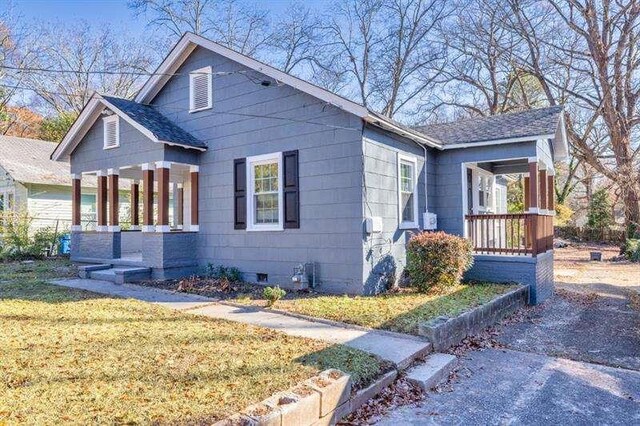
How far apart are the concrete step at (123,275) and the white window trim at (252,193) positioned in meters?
2.70

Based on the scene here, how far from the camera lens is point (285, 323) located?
6527mm

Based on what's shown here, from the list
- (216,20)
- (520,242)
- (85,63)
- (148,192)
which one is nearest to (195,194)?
(148,192)

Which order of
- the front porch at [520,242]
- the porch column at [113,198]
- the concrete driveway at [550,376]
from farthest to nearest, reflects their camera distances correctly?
the porch column at [113,198] < the front porch at [520,242] < the concrete driveway at [550,376]

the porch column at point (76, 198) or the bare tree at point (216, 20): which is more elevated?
the bare tree at point (216, 20)

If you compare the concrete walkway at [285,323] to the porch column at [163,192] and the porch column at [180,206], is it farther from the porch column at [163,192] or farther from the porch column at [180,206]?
the porch column at [180,206]

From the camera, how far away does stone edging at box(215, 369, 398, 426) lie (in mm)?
3191

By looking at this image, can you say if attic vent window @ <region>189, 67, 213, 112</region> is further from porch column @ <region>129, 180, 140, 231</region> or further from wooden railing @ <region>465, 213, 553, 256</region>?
wooden railing @ <region>465, 213, 553, 256</region>

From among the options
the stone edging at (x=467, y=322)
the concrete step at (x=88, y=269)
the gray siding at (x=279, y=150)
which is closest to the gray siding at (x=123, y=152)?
the gray siding at (x=279, y=150)

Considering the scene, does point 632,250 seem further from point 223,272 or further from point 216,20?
point 216,20

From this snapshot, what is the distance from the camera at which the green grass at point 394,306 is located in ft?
21.3

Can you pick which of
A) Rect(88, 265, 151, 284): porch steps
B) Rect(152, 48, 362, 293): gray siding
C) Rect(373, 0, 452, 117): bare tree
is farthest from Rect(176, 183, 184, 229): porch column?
Rect(373, 0, 452, 117): bare tree

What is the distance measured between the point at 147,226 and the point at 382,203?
562cm

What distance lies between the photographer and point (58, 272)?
11602 millimetres

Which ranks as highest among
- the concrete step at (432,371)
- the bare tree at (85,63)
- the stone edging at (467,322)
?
the bare tree at (85,63)
